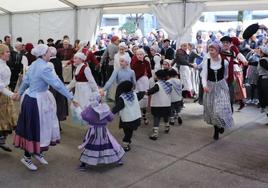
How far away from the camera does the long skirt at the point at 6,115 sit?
4.99 m

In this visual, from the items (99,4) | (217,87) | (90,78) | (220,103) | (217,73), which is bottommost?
(220,103)

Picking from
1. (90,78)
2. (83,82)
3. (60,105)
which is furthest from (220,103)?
(60,105)

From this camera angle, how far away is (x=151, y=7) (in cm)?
1012

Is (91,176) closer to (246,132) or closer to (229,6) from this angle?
(246,132)

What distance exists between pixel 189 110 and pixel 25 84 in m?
4.69

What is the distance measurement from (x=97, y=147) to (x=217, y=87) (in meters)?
→ 2.29

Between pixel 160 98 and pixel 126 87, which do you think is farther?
pixel 160 98

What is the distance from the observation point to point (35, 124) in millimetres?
4367

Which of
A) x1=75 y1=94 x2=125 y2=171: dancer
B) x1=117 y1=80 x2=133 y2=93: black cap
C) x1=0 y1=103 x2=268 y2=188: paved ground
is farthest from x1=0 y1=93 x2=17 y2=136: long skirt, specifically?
x1=117 y1=80 x2=133 y2=93: black cap

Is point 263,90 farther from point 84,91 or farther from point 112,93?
point 112,93

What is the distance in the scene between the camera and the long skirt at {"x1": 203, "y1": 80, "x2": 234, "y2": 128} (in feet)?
18.8

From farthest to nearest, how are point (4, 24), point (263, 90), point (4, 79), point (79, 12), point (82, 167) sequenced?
1. point (4, 24)
2. point (79, 12)
3. point (263, 90)
4. point (4, 79)
5. point (82, 167)

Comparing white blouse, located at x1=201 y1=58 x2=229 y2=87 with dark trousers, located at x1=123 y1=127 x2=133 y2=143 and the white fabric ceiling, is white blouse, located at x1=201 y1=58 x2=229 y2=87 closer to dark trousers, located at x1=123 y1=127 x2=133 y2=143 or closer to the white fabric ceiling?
dark trousers, located at x1=123 y1=127 x2=133 y2=143

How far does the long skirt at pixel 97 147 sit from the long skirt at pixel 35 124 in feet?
1.56
